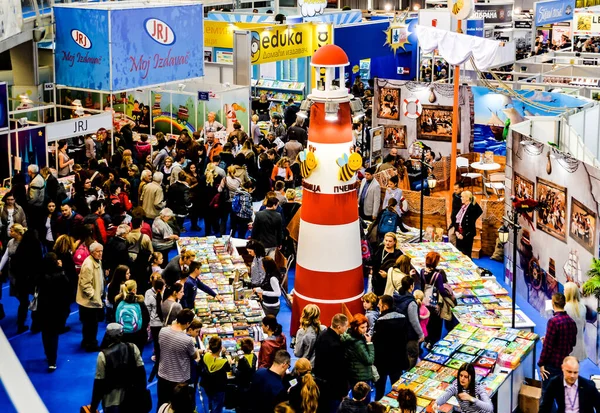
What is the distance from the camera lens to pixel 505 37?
25672mm

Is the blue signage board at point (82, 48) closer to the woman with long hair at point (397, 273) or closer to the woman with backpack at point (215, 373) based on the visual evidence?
the woman with long hair at point (397, 273)

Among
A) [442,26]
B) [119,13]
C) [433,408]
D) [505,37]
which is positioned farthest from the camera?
[505,37]

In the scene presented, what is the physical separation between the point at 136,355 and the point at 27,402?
5383 mm

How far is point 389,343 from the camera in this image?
7.16 meters

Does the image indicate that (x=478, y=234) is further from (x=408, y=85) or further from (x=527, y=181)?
(x=408, y=85)

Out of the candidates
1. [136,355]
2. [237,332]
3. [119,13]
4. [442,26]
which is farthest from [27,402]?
[442,26]

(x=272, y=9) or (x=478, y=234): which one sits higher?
(x=272, y=9)

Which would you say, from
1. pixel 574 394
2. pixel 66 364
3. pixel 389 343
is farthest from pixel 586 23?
pixel 574 394

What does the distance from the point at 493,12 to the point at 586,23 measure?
2.67 metres

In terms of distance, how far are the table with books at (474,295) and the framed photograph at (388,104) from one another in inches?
Answer: 221

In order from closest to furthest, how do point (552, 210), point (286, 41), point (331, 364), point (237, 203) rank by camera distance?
point (331, 364) < point (552, 210) < point (237, 203) < point (286, 41)

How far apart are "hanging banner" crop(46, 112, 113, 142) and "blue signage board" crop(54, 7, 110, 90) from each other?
2.02 feet

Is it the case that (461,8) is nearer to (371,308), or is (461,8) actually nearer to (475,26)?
(371,308)

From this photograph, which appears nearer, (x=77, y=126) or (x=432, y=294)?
(x=432, y=294)
